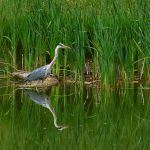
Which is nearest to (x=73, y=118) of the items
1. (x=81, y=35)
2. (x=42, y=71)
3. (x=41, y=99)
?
(x=41, y=99)

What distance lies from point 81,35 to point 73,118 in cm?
231

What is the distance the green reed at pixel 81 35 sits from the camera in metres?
10.6

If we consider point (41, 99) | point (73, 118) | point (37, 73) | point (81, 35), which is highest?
point (81, 35)

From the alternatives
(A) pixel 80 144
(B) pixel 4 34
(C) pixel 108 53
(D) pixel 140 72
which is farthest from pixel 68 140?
(B) pixel 4 34

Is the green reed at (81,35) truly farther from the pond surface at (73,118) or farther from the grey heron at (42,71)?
the pond surface at (73,118)

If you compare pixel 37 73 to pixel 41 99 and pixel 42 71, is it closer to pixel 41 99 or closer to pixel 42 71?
pixel 42 71

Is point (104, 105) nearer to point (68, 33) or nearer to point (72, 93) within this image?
point (72, 93)

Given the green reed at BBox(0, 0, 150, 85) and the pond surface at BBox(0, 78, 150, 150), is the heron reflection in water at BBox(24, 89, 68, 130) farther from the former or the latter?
the green reed at BBox(0, 0, 150, 85)

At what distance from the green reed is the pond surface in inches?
17.4

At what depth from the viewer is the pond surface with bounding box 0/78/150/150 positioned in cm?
788

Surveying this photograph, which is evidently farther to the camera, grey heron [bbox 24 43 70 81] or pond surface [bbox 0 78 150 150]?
grey heron [bbox 24 43 70 81]

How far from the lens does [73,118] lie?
9.10 meters

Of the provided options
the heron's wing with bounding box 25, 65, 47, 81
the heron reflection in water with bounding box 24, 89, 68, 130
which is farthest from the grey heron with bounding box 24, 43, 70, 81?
the heron reflection in water with bounding box 24, 89, 68, 130

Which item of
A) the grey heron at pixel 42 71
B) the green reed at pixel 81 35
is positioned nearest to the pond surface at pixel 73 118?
the grey heron at pixel 42 71
